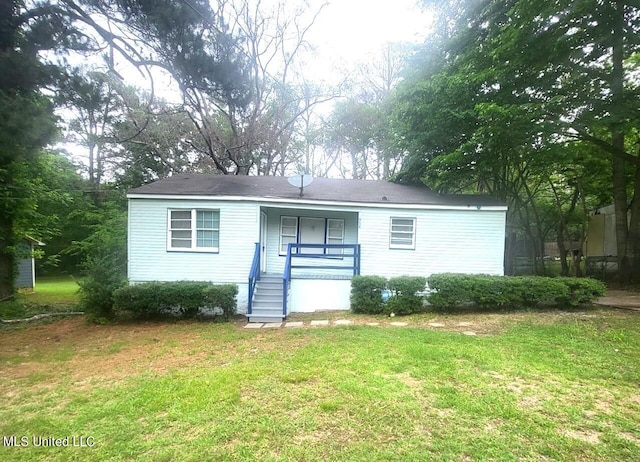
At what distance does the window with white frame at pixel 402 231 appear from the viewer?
9.67 metres

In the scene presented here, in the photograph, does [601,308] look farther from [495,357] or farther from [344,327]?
[344,327]

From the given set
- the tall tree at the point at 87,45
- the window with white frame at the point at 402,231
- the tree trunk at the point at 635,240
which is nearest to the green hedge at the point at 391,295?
the window with white frame at the point at 402,231

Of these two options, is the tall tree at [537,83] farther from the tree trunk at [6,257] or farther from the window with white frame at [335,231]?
the tree trunk at [6,257]

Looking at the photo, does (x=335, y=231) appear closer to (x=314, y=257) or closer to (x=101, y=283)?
(x=314, y=257)

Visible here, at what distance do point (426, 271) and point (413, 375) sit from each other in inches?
233

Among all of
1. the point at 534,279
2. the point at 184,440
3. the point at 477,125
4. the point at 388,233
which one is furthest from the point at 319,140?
the point at 184,440

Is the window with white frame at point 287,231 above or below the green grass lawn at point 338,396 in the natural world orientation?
above

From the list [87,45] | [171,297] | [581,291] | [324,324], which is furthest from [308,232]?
[581,291]

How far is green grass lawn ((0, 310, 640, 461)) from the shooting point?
2.64 metres

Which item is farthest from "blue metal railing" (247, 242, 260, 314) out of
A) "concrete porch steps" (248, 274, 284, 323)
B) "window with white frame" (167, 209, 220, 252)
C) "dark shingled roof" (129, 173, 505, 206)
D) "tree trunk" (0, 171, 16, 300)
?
"tree trunk" (0, 171, 16, 300)

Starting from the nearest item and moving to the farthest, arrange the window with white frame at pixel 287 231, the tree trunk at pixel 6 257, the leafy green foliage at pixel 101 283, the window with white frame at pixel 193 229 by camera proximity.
Result: the leafy green foliage at pixel 101 283 < the window with white frame at pixel 193 229 < the tree trunk at pixel 6 257 < the window with white frame at pixel 287 231

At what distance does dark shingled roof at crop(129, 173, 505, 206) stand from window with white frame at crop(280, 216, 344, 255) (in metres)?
1.01

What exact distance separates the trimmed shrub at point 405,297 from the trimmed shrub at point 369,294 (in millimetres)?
214

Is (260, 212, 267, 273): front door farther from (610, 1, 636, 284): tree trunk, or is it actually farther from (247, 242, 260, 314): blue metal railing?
(610, 1, 636, 284): tree trunk
